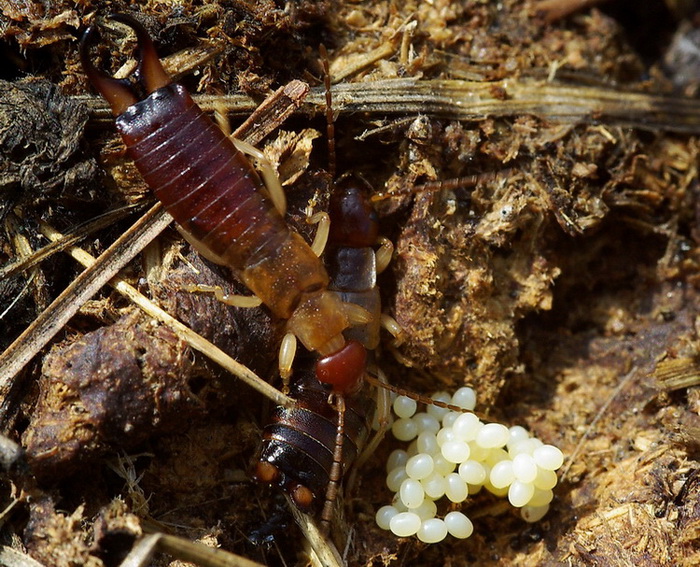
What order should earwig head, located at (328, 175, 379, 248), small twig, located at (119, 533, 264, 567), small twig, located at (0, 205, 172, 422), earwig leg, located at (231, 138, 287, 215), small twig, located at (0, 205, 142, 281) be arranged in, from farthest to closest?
1. earwig head, located at (328, 175, 379, 248)
2. earwig leg, located at (231, 138, 287, 215)
3. small twig, located at (0, 205, 142, 281)
4. small twig, located at (0, 205, 172, 422)
5. small twig, located at (119, 533, 264, 567)

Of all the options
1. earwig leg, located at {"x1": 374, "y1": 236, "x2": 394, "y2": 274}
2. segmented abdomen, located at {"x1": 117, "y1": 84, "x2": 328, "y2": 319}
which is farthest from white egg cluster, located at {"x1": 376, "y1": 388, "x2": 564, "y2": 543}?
segmented abdomen, located at {"x1": 117, "y1": 84, "x2": 328, "y2": 319}

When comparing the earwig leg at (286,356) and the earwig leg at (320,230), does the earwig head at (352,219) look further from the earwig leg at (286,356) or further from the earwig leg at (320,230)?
the earwig leg at (286,356)

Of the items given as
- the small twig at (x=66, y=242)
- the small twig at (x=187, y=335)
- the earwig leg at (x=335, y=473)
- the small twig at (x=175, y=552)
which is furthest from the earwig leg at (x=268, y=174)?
the small twig at (x=175, y=552)

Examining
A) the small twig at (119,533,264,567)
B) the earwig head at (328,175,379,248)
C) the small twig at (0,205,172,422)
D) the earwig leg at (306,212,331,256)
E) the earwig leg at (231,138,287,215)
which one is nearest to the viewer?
the small twig at (119,533,264,567)

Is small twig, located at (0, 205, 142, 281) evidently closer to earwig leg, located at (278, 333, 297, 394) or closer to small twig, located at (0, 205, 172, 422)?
small twig, located at (0, 205, 172, 422)

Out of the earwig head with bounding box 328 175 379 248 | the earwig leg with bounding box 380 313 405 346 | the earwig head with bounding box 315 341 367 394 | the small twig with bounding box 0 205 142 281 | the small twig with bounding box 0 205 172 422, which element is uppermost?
the small twig with bounding box 0 205 142 281

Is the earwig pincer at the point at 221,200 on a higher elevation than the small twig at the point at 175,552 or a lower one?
higher
